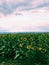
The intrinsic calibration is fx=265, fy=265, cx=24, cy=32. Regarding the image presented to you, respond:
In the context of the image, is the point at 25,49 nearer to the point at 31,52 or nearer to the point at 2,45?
the point at 31,52

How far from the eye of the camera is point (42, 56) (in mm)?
9039

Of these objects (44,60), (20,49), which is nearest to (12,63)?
(20,49)

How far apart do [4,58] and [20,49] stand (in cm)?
107

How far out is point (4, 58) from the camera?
10.1 meters

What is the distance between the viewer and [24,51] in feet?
30.0

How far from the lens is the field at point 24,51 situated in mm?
8906

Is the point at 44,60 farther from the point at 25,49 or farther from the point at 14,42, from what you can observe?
the point at 14,42

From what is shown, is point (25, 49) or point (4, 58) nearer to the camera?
point (25, 49)

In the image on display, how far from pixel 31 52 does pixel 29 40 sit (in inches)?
41.7

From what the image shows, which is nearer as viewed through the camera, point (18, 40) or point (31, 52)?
point (31, 52)

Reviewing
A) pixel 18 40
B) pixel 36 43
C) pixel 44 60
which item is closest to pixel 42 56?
pixel 44 60

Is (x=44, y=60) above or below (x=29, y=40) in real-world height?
below

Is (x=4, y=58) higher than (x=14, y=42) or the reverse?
the reverse

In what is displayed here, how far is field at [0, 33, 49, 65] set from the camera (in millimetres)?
8906
